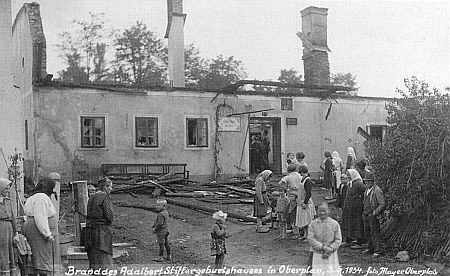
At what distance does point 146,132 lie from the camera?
18.5 meters

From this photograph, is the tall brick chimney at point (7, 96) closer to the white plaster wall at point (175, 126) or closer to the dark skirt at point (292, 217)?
the dark skirt at point (292, 217)

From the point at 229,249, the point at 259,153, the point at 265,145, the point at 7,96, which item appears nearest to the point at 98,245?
the point at 229,249

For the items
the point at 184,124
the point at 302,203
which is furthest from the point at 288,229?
the point at 184,124

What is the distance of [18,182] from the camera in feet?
32.8

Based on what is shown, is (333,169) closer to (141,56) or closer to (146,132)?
(146,132)

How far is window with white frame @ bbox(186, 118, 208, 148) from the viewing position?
19297 mm

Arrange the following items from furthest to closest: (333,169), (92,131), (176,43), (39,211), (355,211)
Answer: (176,43)
(92,131)
(333,169)
(355,211)
(39,211)

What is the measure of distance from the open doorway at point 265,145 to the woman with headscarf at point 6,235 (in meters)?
14.0

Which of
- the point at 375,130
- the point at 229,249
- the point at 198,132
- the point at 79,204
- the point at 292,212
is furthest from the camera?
the point at 375,130

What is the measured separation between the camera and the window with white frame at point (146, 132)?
18359mm

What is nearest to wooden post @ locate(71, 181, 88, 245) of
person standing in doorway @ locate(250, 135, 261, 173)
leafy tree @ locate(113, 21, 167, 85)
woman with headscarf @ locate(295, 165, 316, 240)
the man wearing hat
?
woman with headscarf @ locate(295, 165, 316, 240)

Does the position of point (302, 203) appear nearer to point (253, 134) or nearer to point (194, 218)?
point (194, 218)

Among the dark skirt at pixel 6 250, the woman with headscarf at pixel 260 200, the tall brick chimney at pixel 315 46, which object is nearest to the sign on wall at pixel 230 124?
the tall brick chimney at pixel 315 46

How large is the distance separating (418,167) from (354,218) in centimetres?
137
